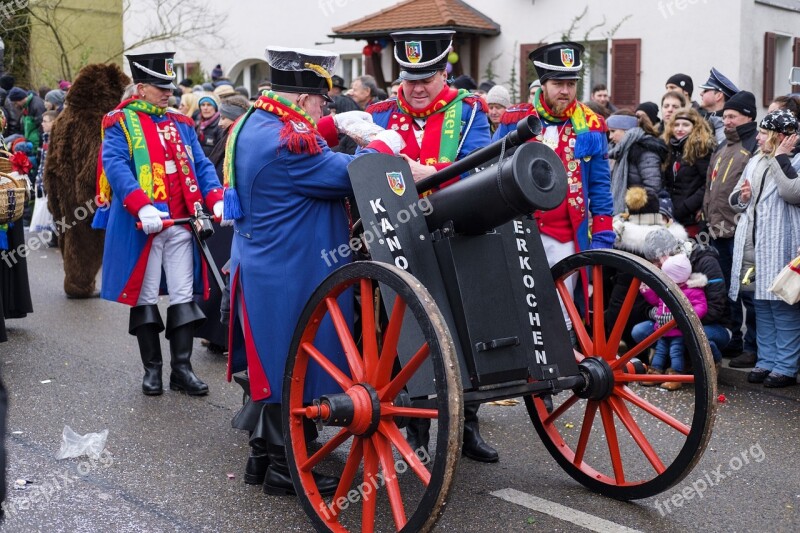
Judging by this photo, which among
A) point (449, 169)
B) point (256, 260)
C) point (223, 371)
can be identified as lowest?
point (223, 371)

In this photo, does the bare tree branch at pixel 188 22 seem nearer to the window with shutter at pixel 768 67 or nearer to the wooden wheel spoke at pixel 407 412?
the window with shutter at pixel 768 67

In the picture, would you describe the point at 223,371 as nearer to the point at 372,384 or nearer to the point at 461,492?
the point at 461,492

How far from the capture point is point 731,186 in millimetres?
6848

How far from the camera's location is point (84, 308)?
8695 millimetres

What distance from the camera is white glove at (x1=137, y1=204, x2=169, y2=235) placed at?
5.68 metres

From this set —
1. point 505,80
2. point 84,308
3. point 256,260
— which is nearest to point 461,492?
point 256,260

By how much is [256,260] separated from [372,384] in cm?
87

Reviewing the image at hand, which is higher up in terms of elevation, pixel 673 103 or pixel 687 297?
pixel 673 103

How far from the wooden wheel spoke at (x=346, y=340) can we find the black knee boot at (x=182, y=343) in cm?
242

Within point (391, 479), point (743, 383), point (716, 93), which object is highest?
point (716, 93)

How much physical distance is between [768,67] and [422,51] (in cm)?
1150

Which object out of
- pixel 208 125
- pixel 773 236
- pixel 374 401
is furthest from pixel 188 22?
pixel 374 401

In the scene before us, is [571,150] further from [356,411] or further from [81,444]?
[81,444]

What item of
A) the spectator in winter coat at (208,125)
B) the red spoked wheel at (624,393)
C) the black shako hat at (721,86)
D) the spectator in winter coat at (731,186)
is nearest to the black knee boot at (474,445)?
the red spoked wheel at (624,393)
